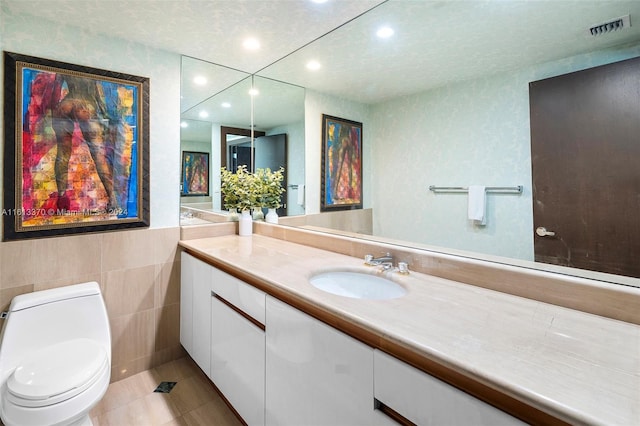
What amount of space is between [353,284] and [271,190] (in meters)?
1.26

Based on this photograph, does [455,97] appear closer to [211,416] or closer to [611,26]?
[611,26]

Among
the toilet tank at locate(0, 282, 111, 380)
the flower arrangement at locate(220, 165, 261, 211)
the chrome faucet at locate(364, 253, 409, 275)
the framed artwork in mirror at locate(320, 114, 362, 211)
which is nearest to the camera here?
the chrome faucet at locate(364, 253, 409, 275)

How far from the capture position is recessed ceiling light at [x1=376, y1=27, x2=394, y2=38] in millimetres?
1687

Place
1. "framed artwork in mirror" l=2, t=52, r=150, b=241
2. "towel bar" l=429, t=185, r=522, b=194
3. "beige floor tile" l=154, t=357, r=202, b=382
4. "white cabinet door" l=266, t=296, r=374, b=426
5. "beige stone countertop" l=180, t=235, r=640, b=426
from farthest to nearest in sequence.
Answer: "beige floor tile" l=154, t=357, r=202, b=382
"framed artwork in mirror" l=2, t=52, r=150, b=241
"towel bar" l=429, t=185, r=522, b=194
"white cabinet door" l=266, t=296, r=374, b=426
"beige stone countertop" l=180, t=235, r=640, b=426

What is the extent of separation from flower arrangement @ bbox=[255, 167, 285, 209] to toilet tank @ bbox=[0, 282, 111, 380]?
48.4 inches

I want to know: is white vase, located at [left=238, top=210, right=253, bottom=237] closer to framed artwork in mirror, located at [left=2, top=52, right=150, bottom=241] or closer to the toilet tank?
framed artwork in mirror, located at [left=2, top=52, right=150, bottom=241]

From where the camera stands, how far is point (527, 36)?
4.06 ft

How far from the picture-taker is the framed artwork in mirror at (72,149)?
1.62 meters

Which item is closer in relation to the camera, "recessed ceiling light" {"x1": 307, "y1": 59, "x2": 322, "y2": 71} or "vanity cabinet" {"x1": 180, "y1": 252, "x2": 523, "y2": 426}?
"vanity cabinet" {"x1": 180, "y1": 252, "x2": 523, "y2": 426}

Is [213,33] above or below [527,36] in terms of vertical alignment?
above

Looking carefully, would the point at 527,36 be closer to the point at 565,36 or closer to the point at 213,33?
the point at 565,36

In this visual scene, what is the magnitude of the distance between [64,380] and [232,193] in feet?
4.94

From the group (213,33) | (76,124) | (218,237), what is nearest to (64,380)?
(218,237)

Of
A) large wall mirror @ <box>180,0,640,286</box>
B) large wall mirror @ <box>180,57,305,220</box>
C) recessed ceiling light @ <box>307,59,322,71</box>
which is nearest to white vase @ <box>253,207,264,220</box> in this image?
large wall mirror @ <box>180,57,305,220</box>
